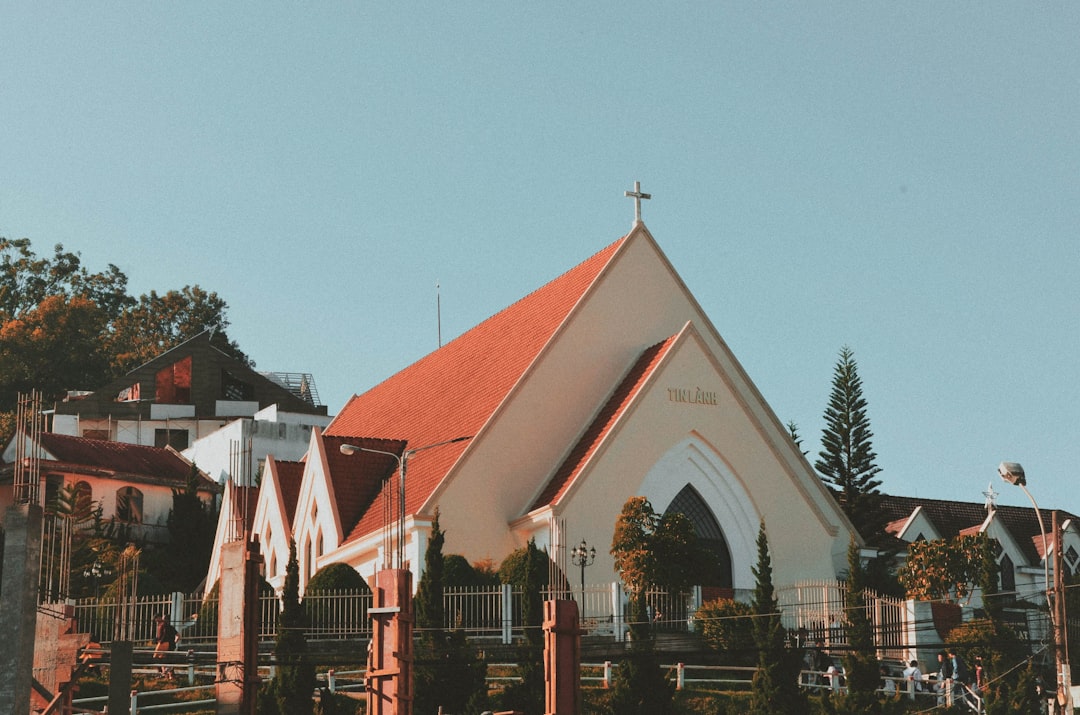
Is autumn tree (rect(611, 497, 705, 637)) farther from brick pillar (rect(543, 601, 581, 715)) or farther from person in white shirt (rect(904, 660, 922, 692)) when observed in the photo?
brick pillar (rect(543, 601, 581, 715))

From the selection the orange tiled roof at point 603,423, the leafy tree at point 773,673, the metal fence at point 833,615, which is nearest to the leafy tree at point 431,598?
the leafy tree at point 773,673

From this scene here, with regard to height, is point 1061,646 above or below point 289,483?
below

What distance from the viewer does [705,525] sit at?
117 feet

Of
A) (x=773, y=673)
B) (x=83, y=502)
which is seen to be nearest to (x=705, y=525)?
(x=773, y=673)

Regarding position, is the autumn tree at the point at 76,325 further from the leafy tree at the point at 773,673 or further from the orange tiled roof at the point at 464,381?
the leafy tree at the point at 773,673

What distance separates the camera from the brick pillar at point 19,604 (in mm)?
17781

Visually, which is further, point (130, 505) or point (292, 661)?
point (130, 505)

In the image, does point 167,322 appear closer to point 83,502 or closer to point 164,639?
point 83,502

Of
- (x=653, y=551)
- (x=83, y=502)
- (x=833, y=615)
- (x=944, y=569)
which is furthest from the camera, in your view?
(x=83, y=502)

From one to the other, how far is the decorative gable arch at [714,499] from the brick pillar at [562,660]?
542 inches

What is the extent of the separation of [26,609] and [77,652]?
8.87 m

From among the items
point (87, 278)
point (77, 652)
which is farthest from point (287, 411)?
point (77, 652)

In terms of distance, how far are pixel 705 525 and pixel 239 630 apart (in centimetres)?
1787

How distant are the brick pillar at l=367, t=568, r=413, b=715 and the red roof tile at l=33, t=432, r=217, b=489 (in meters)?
36.1
